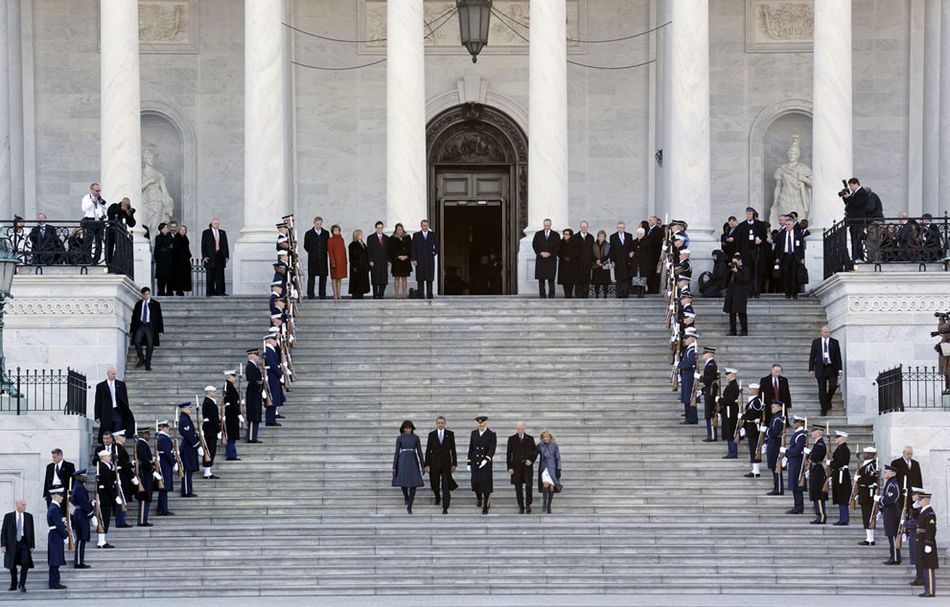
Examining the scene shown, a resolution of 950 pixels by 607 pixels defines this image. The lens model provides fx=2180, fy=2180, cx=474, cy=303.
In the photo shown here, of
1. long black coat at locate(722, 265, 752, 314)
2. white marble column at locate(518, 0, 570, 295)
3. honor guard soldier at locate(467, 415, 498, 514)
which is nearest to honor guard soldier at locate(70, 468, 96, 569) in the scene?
honor guard soldier at locate(467, 415, 498, 514)

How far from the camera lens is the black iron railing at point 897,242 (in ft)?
142

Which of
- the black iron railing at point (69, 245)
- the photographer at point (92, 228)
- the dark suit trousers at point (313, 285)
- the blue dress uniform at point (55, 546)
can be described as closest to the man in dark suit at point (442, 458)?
the blue dress uniform at point (55, 546)

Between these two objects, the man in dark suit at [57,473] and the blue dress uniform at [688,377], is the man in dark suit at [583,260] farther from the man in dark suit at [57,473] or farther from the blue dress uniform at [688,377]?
the man in dark suit at [57,473]

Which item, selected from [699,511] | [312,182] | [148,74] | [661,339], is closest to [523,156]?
[312,182]

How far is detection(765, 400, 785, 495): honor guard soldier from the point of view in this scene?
3747 cm

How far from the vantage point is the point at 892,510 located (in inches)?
1379

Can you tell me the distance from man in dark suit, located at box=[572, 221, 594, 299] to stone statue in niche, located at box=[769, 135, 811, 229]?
9.02 metres

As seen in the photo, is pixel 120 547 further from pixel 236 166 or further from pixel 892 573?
pixel 236 166

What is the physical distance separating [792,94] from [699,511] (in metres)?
20.9

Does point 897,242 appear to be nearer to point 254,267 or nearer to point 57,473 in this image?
point 254,267

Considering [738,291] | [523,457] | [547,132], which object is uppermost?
[547,132]

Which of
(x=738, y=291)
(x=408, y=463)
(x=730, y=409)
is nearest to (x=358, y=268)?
(x=738, y=291)

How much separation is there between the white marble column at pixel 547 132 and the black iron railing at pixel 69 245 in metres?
9.67

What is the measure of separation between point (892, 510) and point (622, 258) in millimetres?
13393
